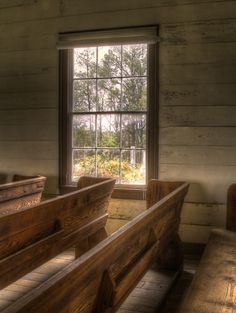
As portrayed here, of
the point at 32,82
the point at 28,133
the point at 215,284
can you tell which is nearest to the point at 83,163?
the point at 28,133

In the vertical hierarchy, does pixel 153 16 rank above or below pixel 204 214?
above

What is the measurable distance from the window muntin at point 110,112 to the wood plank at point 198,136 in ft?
0.85

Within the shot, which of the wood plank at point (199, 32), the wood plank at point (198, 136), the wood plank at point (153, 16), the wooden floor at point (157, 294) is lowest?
the wooden floor at point (157, 294)

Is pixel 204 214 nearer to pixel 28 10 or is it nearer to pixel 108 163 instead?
pixel 108 163

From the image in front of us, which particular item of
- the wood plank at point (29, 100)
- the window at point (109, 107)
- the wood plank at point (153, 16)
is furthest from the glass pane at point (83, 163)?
the wood plank at point (153, 16)

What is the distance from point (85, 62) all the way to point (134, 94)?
611 mm

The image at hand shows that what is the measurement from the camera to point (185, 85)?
337 centimetres

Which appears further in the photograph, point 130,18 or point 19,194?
point 130,18

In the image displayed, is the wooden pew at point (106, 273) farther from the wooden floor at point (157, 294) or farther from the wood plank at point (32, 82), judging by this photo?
the wood plank at point (32, 82)

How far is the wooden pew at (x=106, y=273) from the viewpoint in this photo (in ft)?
3.26

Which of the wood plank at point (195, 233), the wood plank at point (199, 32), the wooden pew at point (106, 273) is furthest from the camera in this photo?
the wood plank at point (195, 233)

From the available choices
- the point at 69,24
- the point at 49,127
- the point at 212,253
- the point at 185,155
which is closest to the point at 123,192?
the point at 185,155

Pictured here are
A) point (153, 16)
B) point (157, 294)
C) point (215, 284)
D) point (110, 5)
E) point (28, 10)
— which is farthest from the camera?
point (28, 10)

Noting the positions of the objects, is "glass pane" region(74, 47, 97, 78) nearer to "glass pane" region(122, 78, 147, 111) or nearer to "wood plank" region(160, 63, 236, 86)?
"glass pane" region(122, 78, 147, 111)
